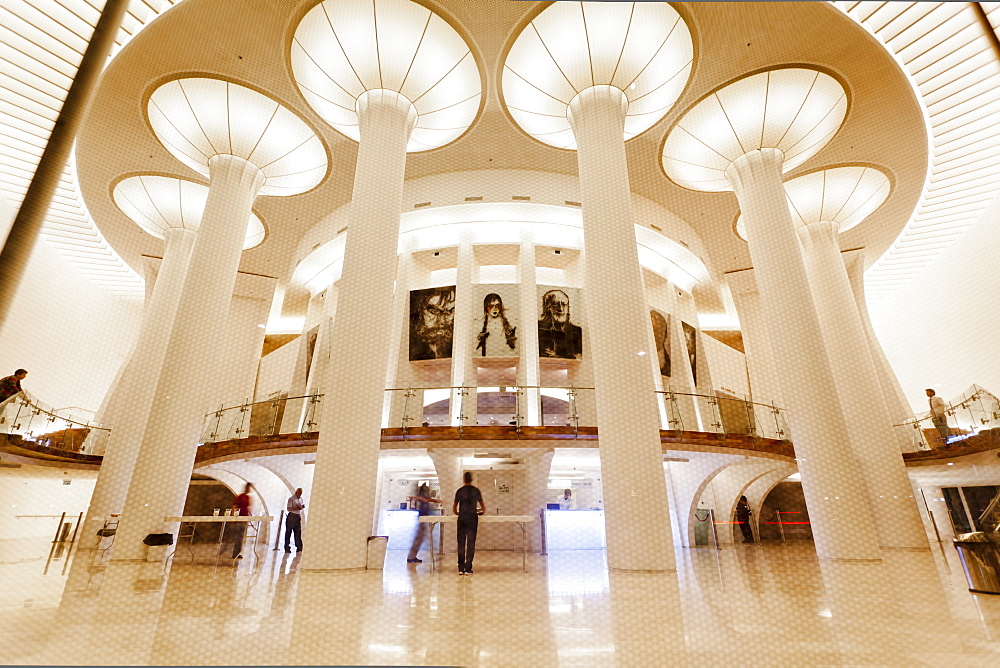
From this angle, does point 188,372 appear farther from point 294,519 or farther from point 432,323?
point 432,323

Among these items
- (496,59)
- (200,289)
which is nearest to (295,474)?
(200,289)

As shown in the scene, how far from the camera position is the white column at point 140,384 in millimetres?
8250

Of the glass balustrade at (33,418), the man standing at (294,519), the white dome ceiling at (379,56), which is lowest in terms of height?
the man standing at (294,519)

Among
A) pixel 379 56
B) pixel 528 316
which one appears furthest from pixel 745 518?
pixel 379 56

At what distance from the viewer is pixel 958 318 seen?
392cm

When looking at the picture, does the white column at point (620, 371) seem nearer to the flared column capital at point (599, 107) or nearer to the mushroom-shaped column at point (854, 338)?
Result: the flared column capital at point (599, 107)

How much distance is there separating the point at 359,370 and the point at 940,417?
8.60 m

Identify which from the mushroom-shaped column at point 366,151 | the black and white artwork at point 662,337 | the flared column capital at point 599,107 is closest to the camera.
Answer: the mushroom-shaped column at point 366,151

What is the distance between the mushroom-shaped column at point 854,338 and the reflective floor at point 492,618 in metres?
3.15

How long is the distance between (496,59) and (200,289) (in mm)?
6386

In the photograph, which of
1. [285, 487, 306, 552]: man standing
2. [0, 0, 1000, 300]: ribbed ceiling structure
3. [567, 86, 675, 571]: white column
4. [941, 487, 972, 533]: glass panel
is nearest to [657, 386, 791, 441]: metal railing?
[941, 487, 972, 533]: glass panel

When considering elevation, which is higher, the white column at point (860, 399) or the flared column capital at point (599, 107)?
the flared column capital at point (599, 107)

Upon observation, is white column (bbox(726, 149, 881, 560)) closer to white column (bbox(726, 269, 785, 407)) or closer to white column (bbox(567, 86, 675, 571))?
white column (bbox(567, 86, 675, 571))

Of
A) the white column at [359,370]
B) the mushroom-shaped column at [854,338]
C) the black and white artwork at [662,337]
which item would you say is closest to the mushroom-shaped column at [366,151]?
the white column at [359,370]
